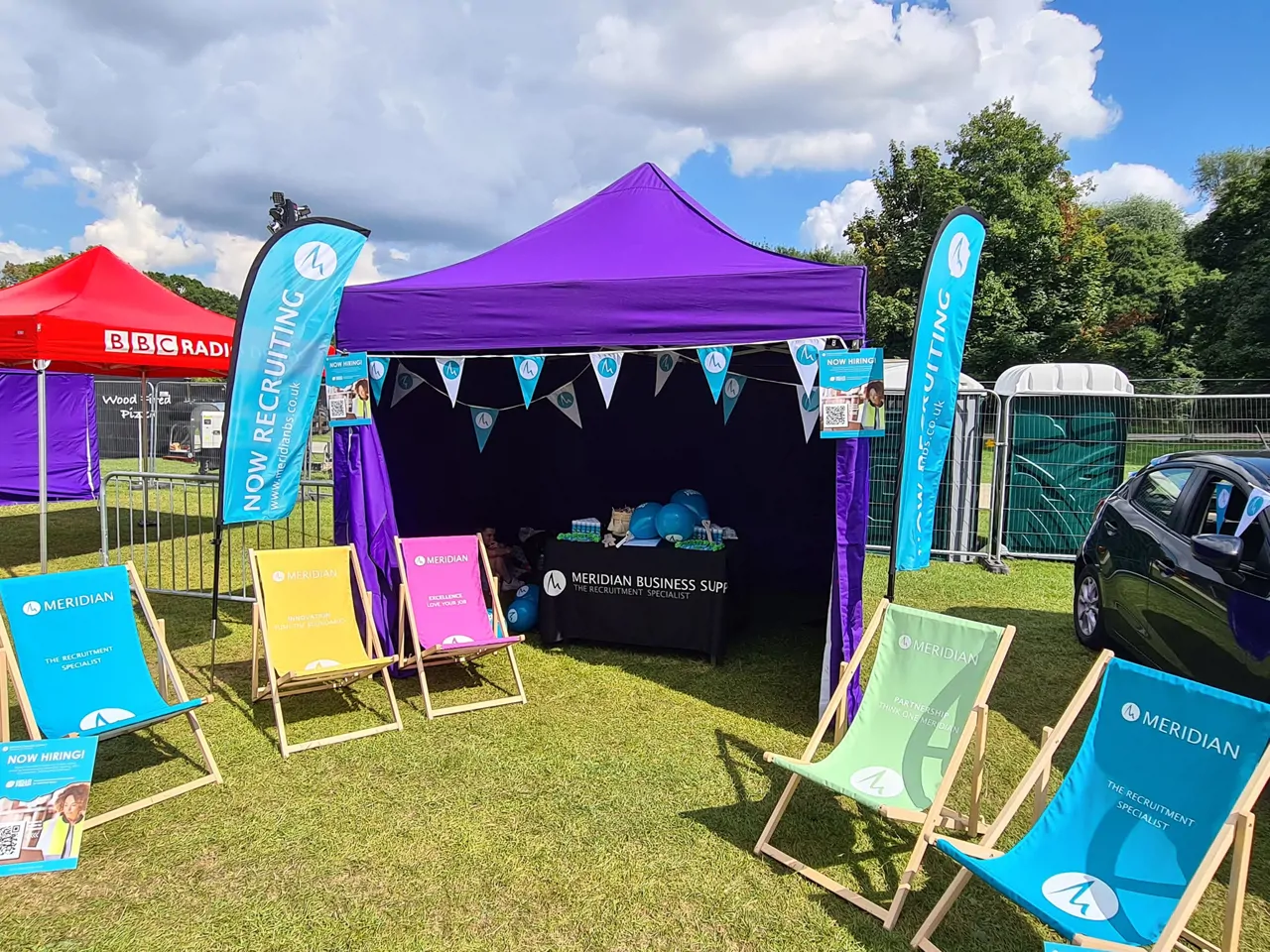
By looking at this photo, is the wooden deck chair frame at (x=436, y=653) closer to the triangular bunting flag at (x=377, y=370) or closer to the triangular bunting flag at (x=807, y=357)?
the triangular bunting flag at (x=377, y=370)

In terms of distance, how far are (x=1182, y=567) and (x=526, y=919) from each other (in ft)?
12.0

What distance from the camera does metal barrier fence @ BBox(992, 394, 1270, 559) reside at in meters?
8.16

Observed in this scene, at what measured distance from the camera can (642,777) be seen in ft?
11.9

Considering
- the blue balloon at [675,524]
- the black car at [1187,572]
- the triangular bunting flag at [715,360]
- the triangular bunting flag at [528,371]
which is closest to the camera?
the black car at [1187,572]

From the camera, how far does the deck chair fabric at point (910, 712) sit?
9.46 feet

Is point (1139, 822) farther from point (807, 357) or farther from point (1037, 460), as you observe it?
point (1037, 460)

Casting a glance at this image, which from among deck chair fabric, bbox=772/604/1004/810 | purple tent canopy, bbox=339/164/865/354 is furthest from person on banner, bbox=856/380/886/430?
deck chair fabric, bbox=772/604/1004/810

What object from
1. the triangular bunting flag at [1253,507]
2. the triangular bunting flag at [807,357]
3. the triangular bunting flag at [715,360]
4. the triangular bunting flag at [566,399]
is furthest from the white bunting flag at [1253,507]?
the triangular bunting flag at [566,399]

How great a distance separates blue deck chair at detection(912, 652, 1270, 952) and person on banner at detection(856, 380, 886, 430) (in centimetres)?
158

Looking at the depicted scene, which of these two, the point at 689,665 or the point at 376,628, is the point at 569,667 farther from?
the point at 376,628

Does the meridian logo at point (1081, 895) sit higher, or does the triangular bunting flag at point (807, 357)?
the triangular bunting flag at point (807, 357)

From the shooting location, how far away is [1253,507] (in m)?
3.65

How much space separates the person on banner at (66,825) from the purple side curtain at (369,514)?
1952mm

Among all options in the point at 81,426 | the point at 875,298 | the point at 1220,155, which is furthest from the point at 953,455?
the point at 1220,155
